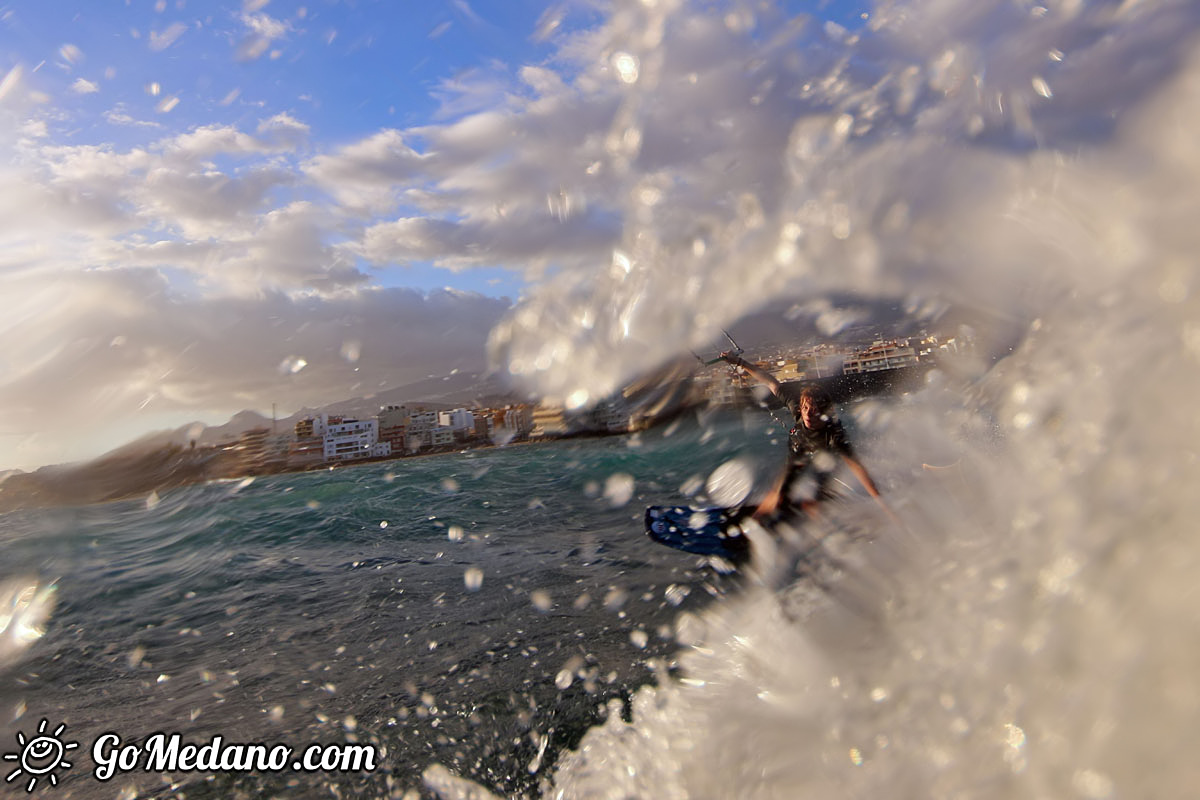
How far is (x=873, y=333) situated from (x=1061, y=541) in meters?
5.70

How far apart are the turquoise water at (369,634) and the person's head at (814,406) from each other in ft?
5.11

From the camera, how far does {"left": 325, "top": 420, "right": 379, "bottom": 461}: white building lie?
11.0 m

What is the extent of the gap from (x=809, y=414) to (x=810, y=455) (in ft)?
1.15

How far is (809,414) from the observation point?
500 cm

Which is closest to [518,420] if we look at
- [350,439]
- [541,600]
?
[350,439]

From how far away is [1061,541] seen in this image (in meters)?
1.61

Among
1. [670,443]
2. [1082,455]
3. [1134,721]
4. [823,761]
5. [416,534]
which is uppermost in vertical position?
[1082,455]

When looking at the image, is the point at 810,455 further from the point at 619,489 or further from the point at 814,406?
the point at 619,489

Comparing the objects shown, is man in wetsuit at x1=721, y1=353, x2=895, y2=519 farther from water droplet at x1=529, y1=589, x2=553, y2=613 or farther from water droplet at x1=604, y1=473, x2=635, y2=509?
water droplet at x1=604, y1=473, x2=635, y2=509

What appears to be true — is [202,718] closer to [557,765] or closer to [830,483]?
[557,765]

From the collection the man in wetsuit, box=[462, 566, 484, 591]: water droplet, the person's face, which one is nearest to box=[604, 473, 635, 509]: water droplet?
box=[462, 566, 484, 591]: water droplet

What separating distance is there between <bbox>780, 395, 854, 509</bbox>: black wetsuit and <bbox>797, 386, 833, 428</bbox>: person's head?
28 millimetres

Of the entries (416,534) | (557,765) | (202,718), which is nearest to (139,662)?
(202,718)

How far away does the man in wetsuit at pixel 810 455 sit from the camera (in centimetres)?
488
